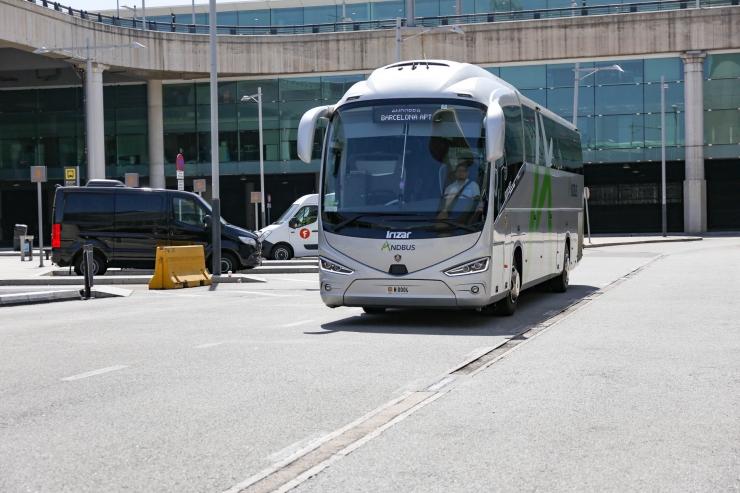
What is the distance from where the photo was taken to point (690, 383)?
28.6ft

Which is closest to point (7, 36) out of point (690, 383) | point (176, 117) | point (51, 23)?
point (51, 23)

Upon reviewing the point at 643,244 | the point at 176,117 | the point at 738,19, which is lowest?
the point at 643,244

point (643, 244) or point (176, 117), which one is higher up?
point (176, 117)

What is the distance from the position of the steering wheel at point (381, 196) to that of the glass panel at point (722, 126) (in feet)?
147

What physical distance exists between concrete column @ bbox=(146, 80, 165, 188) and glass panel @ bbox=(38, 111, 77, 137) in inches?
189

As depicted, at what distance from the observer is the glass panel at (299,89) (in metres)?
57.3

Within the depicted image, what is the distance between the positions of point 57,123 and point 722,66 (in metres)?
36.2

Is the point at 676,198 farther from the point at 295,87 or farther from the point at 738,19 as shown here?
the point at 295,87

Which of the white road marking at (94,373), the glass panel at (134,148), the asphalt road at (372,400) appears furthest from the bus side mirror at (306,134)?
the glass panel at (134,148)

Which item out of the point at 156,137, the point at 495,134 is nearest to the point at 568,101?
the point at 156,137

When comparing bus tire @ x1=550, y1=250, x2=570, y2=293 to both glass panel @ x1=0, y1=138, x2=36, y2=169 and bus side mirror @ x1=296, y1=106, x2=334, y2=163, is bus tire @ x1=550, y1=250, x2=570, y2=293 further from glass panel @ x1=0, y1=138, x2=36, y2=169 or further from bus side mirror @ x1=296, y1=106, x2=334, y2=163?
glass panel @ x1=0, y1=138, x2=36, y2=169

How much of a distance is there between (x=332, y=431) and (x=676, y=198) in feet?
171

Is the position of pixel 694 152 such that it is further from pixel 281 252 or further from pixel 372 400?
pixel 372 400

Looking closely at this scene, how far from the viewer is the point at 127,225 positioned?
26.0 m
